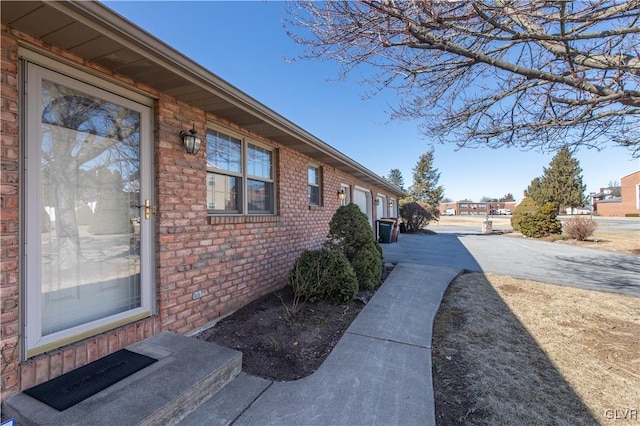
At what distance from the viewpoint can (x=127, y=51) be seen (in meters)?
2.35

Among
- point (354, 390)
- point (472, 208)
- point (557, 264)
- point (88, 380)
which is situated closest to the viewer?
point (88, 380)

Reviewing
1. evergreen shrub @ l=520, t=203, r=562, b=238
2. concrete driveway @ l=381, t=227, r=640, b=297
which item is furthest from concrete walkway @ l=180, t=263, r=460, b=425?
evergreen shrub @ l=520, t=203, r=562, b=238

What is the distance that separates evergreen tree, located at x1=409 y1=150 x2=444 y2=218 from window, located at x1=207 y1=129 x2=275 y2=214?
2908cm

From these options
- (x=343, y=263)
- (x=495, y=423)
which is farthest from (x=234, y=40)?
(x=495, y=423)

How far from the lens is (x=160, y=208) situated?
9.84 feet

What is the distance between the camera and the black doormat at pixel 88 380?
1.94 metres

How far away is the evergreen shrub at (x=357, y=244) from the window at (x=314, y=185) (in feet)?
6.23

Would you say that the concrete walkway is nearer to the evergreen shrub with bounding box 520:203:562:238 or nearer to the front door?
the front door

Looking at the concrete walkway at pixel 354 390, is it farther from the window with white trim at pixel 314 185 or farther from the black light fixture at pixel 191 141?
the window with white trim at pixel 314 185

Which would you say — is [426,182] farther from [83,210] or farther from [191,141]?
[83,210]

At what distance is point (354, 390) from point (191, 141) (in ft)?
10.0

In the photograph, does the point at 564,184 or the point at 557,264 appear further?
the point at 564,184

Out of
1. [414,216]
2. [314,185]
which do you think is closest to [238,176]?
[314,185]

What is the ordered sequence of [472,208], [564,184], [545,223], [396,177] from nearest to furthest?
[545,223], [564,184], [396,177], [472,208]
